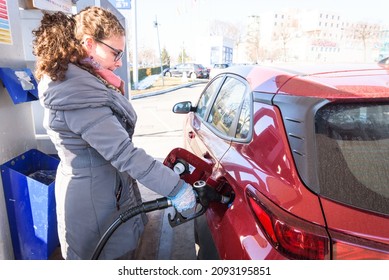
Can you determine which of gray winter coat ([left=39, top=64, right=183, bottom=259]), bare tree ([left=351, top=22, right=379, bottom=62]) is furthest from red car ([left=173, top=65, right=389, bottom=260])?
bare tree ([left=351, top=22, right=379, bottom=62])

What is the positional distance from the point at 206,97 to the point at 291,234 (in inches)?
74.6

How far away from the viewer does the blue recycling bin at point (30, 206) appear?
6.65ft

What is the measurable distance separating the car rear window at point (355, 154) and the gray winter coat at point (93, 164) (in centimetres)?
76

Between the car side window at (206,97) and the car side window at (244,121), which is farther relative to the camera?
the car side window at (206,97)

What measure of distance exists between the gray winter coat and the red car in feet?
1.49

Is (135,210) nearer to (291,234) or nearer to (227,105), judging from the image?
(291,234)

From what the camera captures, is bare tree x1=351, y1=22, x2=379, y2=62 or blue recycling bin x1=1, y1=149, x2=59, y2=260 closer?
blue recycling bin x1=1, y1=149, x2=59, y2=260

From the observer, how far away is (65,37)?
1.56 meters

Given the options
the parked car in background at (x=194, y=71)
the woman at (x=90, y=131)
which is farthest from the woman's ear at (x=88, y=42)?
the parked car in background at (x=194, y=71)

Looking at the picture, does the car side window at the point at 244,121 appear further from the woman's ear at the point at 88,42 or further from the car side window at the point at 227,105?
the woman's ear at the point at 88,42

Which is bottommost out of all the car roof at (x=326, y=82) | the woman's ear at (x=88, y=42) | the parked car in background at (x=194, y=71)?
the parked car in background at (x=194, y=71)

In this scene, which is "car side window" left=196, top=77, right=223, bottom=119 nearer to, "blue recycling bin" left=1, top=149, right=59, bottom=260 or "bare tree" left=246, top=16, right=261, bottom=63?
"blue recycling bin" left=1, top=149, right=59, bottom=260

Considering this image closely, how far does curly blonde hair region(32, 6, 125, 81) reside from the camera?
1.53m
